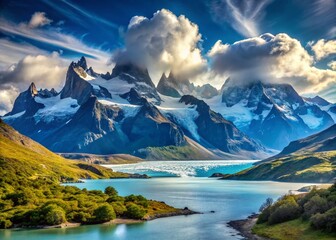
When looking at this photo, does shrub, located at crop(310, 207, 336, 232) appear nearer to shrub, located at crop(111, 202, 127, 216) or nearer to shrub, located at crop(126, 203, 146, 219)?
shrub, located at crop(126, 203, 146, 219)

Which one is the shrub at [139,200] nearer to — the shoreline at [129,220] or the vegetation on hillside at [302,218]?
the shoreline at [129,220]

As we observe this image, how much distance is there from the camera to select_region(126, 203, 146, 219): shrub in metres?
143

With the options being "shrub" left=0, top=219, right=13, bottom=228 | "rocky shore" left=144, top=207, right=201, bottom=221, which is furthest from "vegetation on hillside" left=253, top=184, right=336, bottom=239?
"shrub" left=0, top=219, right=13, bottom=228

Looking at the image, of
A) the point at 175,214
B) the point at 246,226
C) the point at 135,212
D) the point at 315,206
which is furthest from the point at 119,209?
the point at 315,206

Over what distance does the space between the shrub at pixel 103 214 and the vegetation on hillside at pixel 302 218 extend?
44.8 metres

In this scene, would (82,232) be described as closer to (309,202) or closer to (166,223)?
(166,223)

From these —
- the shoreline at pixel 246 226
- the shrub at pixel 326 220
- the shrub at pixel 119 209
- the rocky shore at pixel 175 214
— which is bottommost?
the shoreline at pixel 246 226

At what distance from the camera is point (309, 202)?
117 meters

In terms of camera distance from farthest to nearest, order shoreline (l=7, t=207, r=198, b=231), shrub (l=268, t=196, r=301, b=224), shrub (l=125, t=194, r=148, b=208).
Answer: shrub (l=125, t=194, r=148, b=208), shoreline (l=7, t=207, r=198, b=231), shrub (l=268, t=196, r=301, b=224)

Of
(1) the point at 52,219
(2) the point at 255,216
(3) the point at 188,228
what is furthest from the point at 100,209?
(2) the point at 255,216

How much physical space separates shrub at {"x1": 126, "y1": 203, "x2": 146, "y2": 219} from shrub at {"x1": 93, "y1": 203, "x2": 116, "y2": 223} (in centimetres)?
703

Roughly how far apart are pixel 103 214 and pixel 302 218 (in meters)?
59.4

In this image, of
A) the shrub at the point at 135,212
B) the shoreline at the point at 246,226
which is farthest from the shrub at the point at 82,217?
the shoreline at the point at 246,226

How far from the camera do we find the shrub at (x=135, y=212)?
468ft
